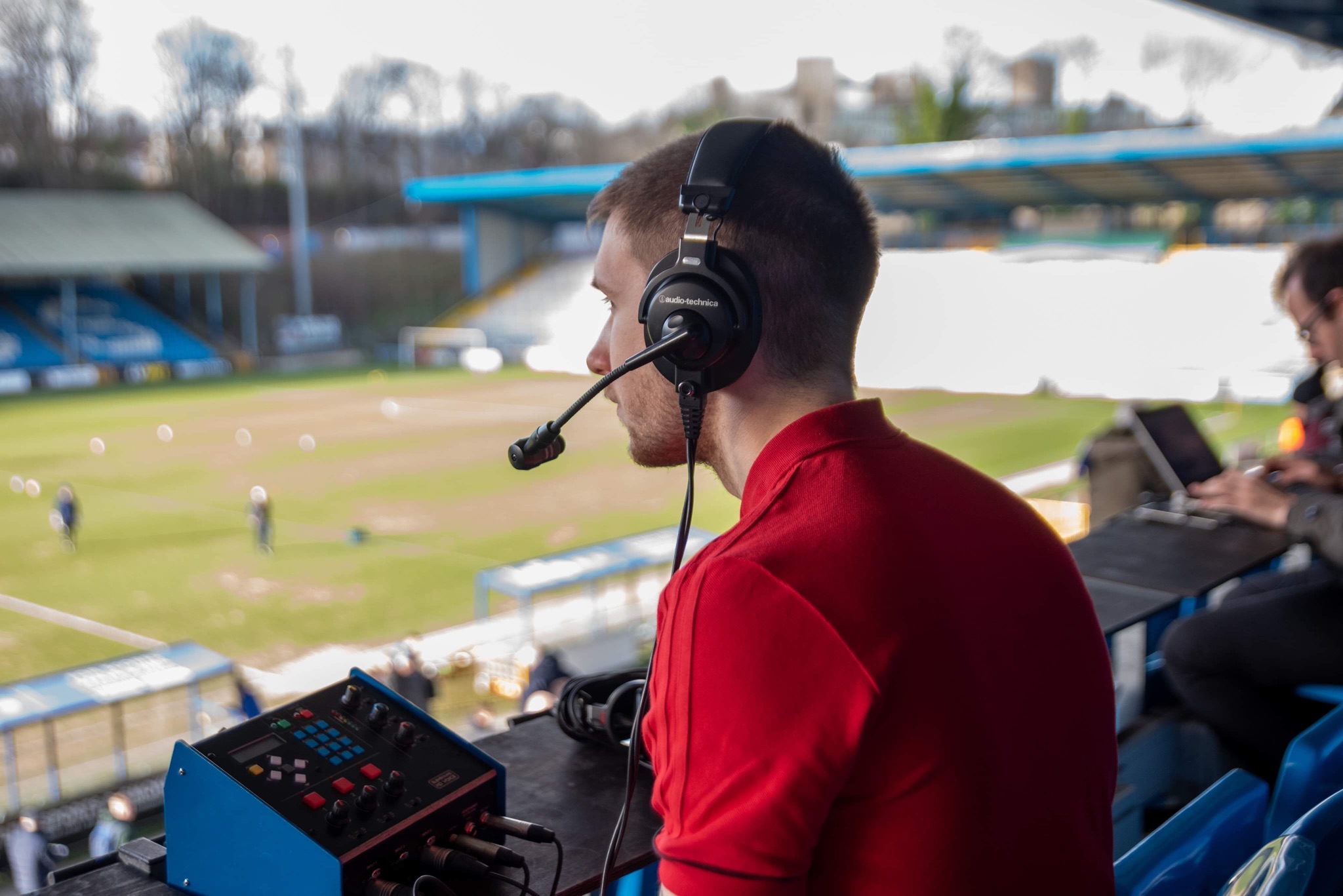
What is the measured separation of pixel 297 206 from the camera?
3631 cm

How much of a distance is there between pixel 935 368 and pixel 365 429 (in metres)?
13.1

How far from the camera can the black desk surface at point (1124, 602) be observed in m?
1.94

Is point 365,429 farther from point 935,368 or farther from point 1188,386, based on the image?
point 1188,386

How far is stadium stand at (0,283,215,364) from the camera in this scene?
2697 cm

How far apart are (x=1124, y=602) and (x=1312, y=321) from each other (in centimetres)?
100

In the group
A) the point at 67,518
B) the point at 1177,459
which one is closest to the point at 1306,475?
the point at 1177,459

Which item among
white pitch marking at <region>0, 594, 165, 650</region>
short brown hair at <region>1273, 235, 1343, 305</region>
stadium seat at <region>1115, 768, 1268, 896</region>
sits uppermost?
short brown hair at <region>1273, 235, 1343, 305</region>

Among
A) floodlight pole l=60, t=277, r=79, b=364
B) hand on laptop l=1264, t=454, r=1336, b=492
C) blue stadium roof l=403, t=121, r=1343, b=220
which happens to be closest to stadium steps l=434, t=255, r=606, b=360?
blue stadium roof l=403, t=121, r=1343, b=220

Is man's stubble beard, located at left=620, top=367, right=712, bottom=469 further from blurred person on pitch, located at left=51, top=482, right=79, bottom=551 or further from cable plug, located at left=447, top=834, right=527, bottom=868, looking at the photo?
blurred person on pitch, located at left=51, top=482, right=79, bottom=551

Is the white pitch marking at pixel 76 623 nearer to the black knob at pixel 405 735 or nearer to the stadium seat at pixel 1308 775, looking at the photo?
the black knob at pixel 405 735

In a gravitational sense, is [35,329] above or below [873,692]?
below

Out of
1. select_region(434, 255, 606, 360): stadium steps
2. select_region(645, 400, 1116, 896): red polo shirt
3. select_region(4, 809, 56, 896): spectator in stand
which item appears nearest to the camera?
select_region(645, 400, 1116, 896): red polo shirt

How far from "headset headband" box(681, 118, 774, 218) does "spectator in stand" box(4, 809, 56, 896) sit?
4.26 m

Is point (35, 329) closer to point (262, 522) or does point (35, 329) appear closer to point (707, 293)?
point (262, 522)
